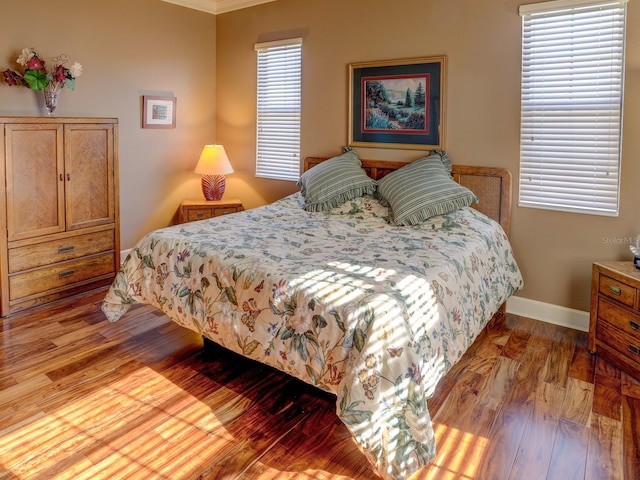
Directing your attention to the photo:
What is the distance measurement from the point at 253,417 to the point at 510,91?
2.72 m

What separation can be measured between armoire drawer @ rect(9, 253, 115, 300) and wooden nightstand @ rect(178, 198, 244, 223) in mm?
842

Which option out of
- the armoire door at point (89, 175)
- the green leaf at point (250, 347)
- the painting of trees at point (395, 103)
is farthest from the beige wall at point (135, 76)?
the green leaf at point (250, 347)

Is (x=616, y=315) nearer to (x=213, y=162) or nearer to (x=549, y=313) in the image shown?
(x=549, y=313)

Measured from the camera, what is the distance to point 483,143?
11.5 ft

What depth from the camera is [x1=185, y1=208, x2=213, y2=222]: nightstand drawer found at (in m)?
4.60

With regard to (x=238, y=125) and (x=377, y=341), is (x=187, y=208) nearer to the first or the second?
(x=238, y=125)

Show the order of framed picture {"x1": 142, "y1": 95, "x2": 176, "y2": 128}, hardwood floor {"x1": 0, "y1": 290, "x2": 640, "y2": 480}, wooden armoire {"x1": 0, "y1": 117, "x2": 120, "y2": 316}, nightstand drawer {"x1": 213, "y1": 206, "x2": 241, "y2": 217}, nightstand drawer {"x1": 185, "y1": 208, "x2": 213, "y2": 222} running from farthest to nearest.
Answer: nightstand drawer {"x1": 213, "y1": 206, "x2": 241, "y2": 217} < nightstand drawer {"x1": 185, "y1": 208, "x2": 213, "y2": 222} < framed picture {"x1": 142, "y1": 95, "x2": 176, "y2": 128} < wooden armoire {"x1": 0, "y1": 117, "x2": 120, "y2": 316} < hardwood floor {"x1": 0, "y1": 290, "x2": 640, "y2": 480}

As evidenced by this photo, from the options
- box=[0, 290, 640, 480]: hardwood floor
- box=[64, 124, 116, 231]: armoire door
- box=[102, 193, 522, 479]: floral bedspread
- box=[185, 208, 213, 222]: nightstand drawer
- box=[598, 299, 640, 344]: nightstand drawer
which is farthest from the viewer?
box=[185, 208, 213, 222]: nightstand drawer

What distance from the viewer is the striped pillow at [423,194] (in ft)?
10.5

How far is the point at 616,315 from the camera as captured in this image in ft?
8.85

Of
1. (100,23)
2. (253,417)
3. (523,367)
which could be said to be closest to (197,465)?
(253,417)

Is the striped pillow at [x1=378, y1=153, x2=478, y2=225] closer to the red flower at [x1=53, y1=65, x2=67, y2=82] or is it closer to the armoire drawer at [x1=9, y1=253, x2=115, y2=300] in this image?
the armoire drawer at [x1=9, y1=253, x2=115, y2=300]

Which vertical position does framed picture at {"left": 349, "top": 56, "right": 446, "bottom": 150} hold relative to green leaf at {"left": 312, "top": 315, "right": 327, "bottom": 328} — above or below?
above

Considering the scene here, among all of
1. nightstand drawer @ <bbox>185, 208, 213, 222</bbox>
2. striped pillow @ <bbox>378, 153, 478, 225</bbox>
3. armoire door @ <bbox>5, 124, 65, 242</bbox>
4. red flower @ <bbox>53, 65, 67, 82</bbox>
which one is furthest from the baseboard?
red flower @ <bbox>53, 65, 67, 82</bbox>
